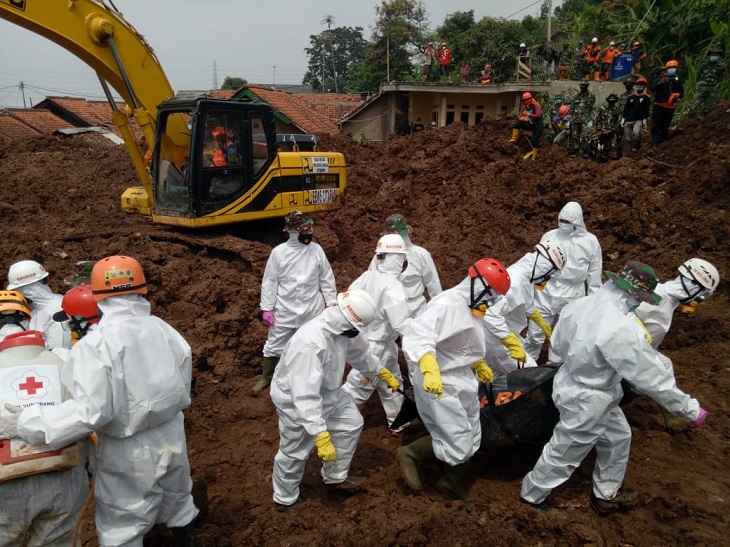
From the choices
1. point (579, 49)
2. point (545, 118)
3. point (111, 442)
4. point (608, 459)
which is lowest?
point (608, 459)

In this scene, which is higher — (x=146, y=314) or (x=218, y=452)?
(x=146, y=314)

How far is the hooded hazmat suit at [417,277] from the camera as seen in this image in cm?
568

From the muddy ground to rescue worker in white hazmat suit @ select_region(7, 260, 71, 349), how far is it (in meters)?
1.59

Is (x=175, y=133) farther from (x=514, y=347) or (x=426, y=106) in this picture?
(x=426, y=106)

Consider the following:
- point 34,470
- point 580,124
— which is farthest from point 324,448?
point 580,124

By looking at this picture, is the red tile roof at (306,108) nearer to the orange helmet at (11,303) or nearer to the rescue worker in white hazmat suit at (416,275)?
the rescue worker in white hazmat suit at (416,275)

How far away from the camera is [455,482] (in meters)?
3.93

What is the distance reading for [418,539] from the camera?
3455 millimetres

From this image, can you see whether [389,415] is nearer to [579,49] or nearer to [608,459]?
[608,459]

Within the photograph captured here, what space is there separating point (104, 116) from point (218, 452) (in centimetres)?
2524

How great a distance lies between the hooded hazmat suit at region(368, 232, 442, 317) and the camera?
5.68 meters

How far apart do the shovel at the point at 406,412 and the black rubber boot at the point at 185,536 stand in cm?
203

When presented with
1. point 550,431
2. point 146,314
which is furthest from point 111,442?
point 550,431

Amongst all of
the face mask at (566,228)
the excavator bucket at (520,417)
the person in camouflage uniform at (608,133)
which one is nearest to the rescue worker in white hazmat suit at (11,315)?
the excavator bucket at (520,417)
